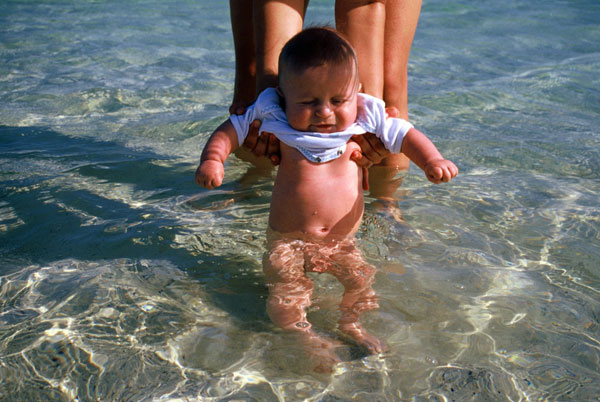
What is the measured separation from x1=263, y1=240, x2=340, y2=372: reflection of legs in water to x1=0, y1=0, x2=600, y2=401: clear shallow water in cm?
5

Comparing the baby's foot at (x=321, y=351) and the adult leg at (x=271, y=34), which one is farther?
the adult leg at (x=271, y=34)

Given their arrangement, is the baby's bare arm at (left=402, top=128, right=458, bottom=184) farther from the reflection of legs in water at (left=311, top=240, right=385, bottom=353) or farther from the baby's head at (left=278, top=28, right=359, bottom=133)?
the reflection of legs in water at (left=311, top=240, right=385, bottom=353)

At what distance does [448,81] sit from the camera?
21.9 feet

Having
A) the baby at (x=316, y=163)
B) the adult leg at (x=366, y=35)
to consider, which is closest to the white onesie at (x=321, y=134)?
the baby at (x=316, y=163)

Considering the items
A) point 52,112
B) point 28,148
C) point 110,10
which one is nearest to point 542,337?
point 28,148

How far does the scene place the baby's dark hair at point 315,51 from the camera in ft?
8.36

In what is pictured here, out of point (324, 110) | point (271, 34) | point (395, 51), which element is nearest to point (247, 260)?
point (324, 110)

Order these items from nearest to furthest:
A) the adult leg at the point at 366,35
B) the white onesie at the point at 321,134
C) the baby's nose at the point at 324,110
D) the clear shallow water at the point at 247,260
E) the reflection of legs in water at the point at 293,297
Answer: the clear shallow water at the point at 247,260 < the reflection of legs in water at the point at 293,297 < the baby's nose at the point at 324,110 < the white onesie at the point at 321,134 < the adult leg at the point at 366,35

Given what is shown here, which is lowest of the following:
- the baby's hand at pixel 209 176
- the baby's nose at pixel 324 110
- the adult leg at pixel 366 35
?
the baby's hand at pixel 209 176

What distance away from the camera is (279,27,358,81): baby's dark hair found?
255cm

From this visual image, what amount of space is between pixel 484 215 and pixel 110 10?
9734mm

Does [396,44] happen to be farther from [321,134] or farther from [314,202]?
[314,202]

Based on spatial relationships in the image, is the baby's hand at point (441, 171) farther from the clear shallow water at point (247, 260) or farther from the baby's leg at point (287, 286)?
the baby's leg at point (287, 286)

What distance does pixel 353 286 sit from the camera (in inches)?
102
